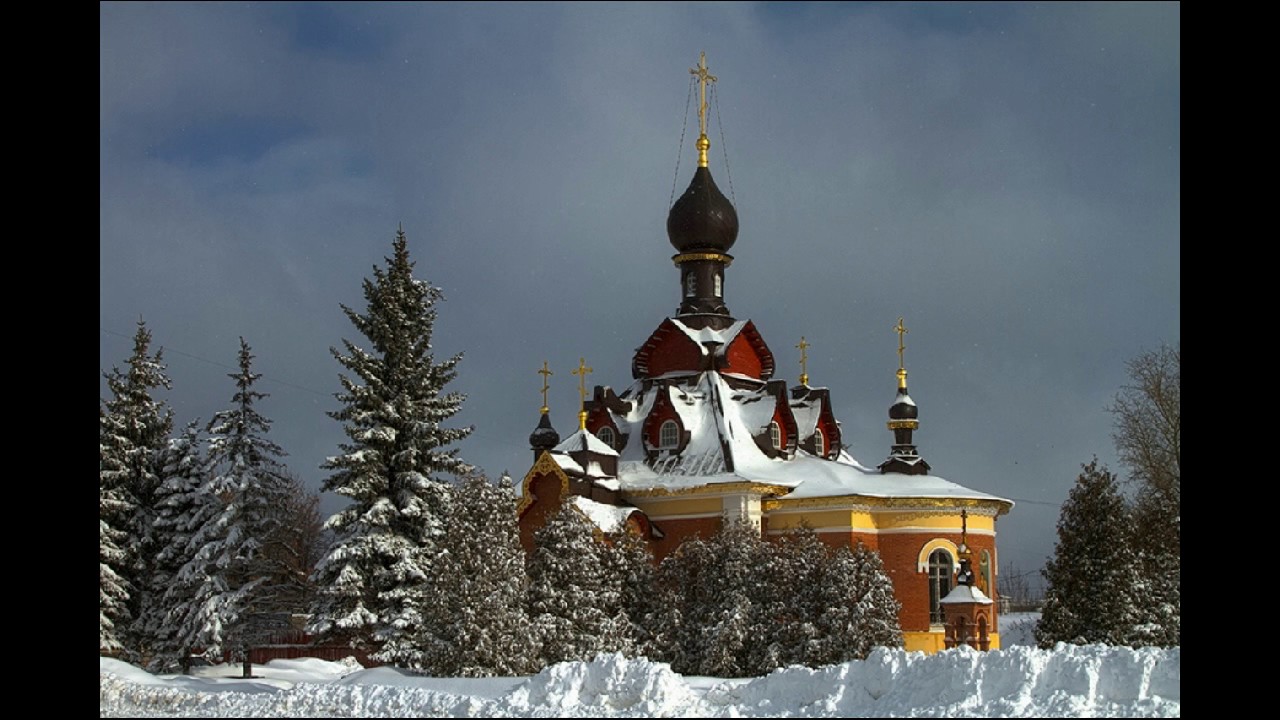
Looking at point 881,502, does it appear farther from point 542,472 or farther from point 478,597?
point 478,597

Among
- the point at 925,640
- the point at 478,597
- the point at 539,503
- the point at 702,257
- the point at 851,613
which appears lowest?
the point at 925,640

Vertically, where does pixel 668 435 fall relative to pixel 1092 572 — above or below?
above

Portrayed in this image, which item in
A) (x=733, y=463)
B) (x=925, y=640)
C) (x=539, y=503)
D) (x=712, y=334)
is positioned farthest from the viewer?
(x=712, y=334)

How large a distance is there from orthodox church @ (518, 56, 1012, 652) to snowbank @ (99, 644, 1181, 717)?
12.1 m

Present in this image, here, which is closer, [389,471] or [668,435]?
[389,471]

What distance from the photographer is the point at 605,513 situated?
32438 millimetres

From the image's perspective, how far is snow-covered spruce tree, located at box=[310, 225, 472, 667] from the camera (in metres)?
Result: 25.6

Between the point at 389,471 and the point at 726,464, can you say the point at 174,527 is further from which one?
the point at 726,464

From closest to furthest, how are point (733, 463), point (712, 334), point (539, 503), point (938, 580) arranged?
point (938, 580) < point (539, 503) < point (733, 463) < point (712, 334)

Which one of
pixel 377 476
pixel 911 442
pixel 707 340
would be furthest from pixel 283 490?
pixel 911 442

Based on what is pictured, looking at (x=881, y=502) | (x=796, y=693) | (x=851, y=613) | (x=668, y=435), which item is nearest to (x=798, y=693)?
(x=796, y=693)

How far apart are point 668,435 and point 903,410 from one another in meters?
5.94

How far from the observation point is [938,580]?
32.8 meters
